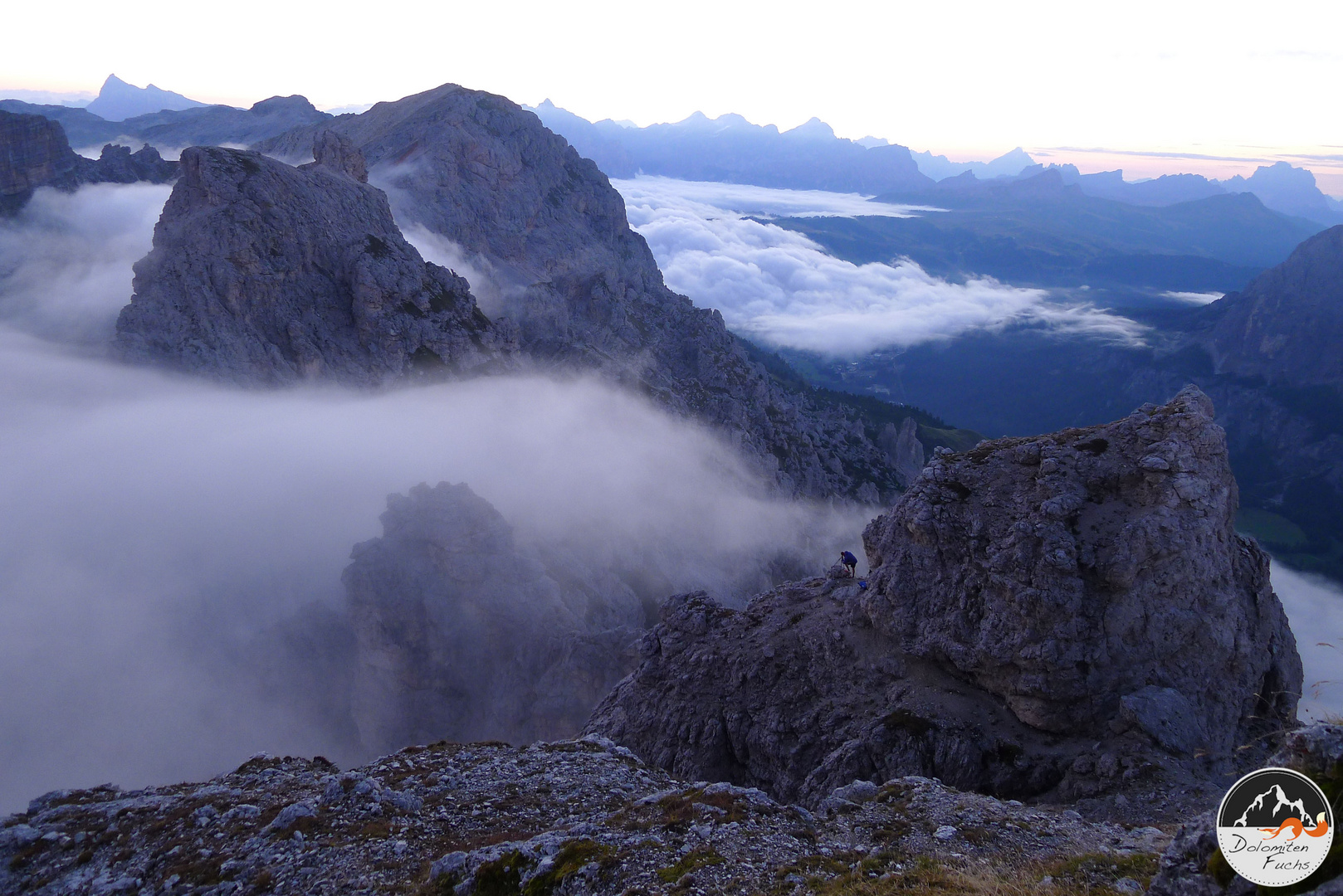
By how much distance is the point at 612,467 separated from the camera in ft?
438

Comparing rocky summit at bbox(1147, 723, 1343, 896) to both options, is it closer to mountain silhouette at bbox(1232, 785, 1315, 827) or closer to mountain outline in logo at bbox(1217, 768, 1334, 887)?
mountain outline in logo at bbox(1217, 768, 1334, 887)

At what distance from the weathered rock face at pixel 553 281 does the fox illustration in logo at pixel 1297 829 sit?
473 ft

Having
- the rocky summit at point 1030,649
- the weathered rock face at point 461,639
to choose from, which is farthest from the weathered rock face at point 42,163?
the rocky summit at point 1030,649

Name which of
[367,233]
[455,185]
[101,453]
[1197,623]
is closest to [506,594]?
[1197,623]

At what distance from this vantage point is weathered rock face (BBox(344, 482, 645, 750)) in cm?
6369

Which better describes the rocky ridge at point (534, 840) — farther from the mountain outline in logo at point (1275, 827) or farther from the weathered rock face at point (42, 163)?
the weathered rock face at point (42, 163)

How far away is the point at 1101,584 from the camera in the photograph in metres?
33.4

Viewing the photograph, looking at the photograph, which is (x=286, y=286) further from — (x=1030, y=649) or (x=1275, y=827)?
(x=1275, y=827)

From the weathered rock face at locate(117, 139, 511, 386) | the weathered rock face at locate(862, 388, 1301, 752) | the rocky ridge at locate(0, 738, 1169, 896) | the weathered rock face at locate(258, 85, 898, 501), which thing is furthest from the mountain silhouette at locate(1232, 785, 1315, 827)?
the weathered rock face at locate(258, 85, 898, 501)

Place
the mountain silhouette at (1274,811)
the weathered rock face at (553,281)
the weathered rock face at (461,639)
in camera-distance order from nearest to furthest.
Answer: the mountain silhouette at (1274,811)
the weathered rock face at (461,639)
the weathered rock face at (553,281)

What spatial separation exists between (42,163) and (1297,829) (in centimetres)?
22075

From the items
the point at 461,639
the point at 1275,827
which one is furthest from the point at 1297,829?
the point at 461,639

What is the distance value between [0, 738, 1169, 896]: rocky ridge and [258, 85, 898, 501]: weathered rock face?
127389mm

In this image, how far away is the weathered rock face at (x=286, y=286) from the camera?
318ft
